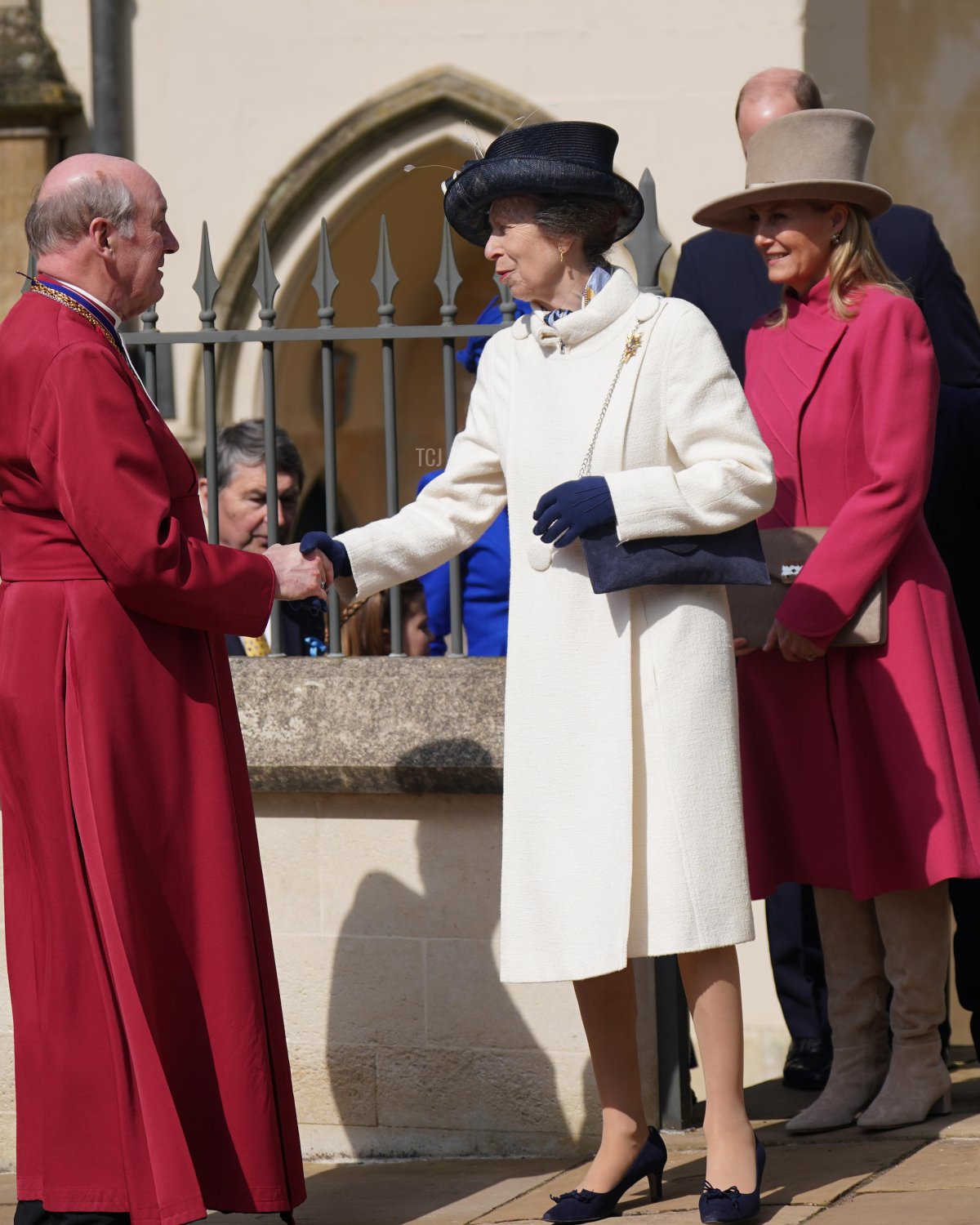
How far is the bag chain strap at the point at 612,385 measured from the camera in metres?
3.82

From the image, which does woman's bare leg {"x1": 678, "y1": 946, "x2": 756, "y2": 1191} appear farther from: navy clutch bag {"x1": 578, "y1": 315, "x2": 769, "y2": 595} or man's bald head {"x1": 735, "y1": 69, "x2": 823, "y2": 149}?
man's bald head {"x1": 735, "y1": 69, "x2": 823, "y2": 149}

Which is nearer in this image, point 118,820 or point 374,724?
point 118,820

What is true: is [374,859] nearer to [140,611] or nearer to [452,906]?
[452,906]

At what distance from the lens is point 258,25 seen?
36.6ft

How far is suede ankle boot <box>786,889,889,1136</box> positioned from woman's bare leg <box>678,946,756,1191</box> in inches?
30.8

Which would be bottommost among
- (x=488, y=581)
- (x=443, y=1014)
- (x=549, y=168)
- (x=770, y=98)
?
(x=443, y=1014)

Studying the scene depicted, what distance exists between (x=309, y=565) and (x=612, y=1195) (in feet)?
4.52

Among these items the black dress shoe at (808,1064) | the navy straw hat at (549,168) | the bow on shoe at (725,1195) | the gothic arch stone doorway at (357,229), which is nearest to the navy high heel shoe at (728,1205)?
the bow on shoe at (725,1195)

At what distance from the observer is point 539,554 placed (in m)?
3.87

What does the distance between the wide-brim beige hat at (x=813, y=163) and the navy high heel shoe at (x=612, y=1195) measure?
2.02m

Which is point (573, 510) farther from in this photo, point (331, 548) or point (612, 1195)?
point (612, 1195)

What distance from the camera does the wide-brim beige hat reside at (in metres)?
4.37

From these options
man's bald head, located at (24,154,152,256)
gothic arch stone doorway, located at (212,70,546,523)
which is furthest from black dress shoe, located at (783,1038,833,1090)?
gothic arch stone doorway, located at (212,70,546,523)

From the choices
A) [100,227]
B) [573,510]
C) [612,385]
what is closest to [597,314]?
[612,385]
